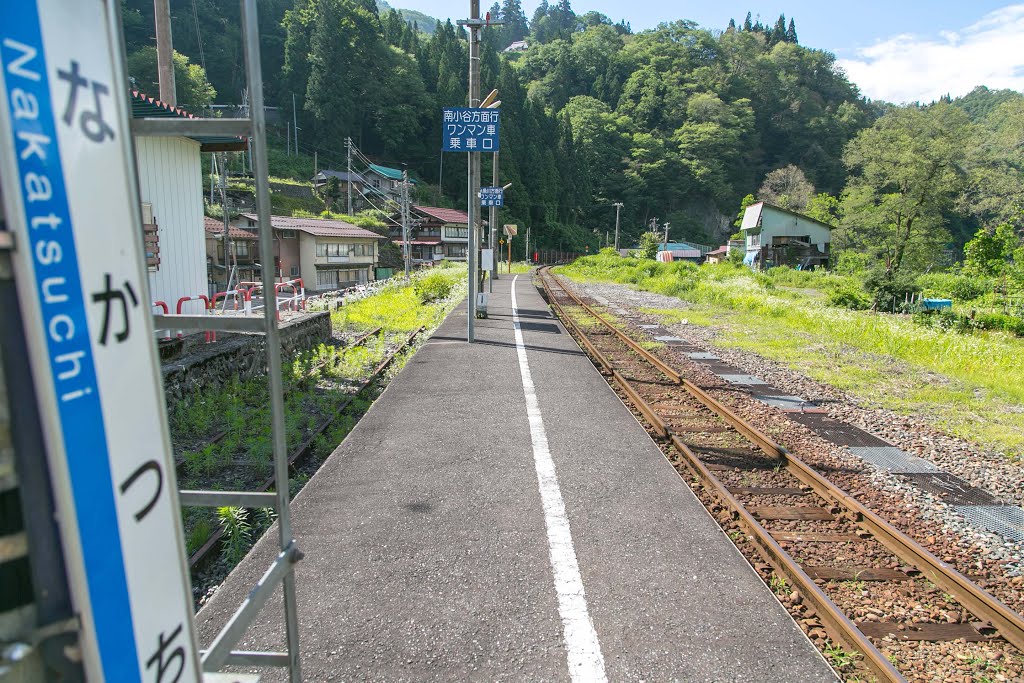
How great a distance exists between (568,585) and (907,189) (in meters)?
39.6

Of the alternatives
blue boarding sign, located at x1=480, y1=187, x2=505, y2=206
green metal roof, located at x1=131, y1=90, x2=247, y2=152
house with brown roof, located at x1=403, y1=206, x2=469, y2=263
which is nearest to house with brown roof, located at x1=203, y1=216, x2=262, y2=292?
blue boarding sign, located at x1=480, y1=187, x2=505, y2=206

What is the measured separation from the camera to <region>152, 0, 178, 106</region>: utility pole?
1160 cm

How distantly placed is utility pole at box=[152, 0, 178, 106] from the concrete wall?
2.02m

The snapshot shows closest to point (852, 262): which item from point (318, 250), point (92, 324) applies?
point (318, 250)

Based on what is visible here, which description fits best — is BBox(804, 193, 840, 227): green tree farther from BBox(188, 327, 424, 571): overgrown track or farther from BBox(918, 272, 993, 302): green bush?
BBox(188, 327, 424, 571): overgrown track

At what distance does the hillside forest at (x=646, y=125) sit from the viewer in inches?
1454

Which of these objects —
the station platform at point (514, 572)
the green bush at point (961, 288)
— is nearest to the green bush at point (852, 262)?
the green bush at point (961, 288)

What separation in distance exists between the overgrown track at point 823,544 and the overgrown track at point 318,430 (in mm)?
3596

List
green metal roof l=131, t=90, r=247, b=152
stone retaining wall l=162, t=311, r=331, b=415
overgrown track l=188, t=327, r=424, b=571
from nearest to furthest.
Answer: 1. overgrown track l=188, t=327, r=424, b=571
2. stone retaining wall l=162, t=311, r=331, b=415
3. green metal roof l=131, t=90, r=247, b=152

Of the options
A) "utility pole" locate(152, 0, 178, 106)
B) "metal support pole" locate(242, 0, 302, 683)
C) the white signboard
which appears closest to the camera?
the white signboard

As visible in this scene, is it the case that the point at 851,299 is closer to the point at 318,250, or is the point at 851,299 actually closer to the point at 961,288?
the point at 961,288

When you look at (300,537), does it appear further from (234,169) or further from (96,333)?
(234,169)

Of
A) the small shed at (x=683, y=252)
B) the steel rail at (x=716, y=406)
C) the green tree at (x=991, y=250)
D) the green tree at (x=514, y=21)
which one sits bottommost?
the small shed at (x=683, y=252)

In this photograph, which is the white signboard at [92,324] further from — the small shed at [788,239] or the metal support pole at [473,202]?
the small shed at [788,239]
